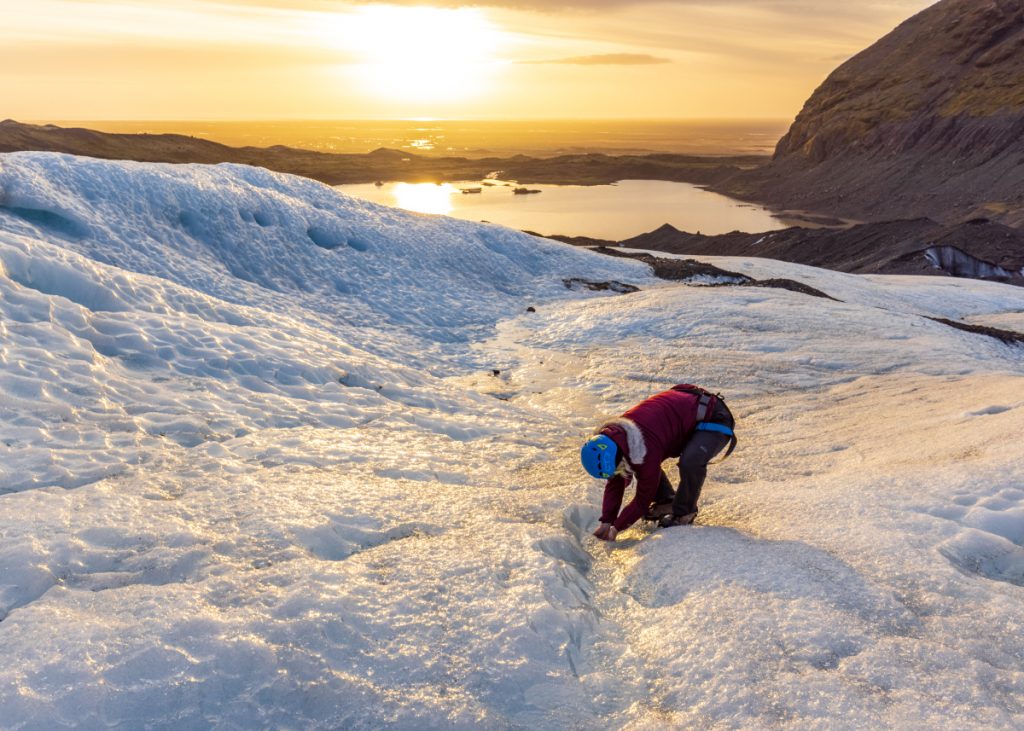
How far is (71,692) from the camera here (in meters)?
3.41

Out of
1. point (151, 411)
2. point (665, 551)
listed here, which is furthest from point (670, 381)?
point (151, 411)

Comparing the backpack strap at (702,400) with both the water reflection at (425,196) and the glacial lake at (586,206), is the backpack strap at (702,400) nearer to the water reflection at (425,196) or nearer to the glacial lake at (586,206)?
the glacial lake at (586,206)

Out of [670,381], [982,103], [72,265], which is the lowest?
[670,381]

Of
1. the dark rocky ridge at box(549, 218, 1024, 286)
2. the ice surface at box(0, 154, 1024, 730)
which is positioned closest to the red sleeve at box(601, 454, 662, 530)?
the ice surface at box(0, 154, 1024, 730)

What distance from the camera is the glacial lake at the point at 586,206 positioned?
224ft

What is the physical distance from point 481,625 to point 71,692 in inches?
85.6

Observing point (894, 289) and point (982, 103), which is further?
point (982, 103)

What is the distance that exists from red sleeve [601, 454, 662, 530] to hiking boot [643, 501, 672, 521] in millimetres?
219

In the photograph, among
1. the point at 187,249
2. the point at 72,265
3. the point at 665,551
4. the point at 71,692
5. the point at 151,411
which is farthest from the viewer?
the point at 187,249

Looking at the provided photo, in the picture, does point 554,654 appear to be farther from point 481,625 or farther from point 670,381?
point 670,381

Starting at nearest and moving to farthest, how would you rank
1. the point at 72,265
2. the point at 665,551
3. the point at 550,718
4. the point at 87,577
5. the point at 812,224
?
the point at 550,718 < the point at 87,577 < the point at 665,551 < the point at 72,265 < the point at 812,224

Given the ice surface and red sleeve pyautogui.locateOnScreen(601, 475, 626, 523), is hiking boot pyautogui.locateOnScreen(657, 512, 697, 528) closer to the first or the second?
the ice surface

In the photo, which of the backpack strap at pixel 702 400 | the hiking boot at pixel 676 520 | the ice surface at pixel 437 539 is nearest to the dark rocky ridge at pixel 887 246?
the ice surface at pixel 437 539

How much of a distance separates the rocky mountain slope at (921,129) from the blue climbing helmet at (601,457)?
63.3 metres
